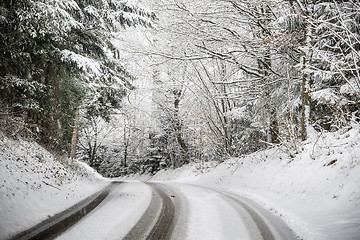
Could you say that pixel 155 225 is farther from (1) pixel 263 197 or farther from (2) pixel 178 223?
(1) pixel 263 197

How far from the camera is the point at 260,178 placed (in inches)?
317

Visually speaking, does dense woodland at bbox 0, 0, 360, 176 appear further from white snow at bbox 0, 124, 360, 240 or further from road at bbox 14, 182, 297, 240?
road at bbox 14, 182, 297, 240

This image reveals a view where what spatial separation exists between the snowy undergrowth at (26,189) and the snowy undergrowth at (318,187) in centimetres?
430

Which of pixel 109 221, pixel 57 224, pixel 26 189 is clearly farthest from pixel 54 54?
pixel 109 221

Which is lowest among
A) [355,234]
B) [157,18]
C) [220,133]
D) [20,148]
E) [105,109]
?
[355,234]

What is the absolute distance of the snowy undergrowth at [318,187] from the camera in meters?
3.44

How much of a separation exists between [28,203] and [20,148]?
3.07m

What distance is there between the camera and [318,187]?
5.06m

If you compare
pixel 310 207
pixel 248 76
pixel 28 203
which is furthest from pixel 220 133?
pixel 28 203

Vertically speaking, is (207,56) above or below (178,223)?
above

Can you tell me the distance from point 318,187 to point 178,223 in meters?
3.32

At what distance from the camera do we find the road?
3295 millimetres

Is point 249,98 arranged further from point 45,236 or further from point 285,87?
point 45,236

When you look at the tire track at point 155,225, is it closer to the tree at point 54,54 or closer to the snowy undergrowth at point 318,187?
the snowy undergrowth at point 318,187
